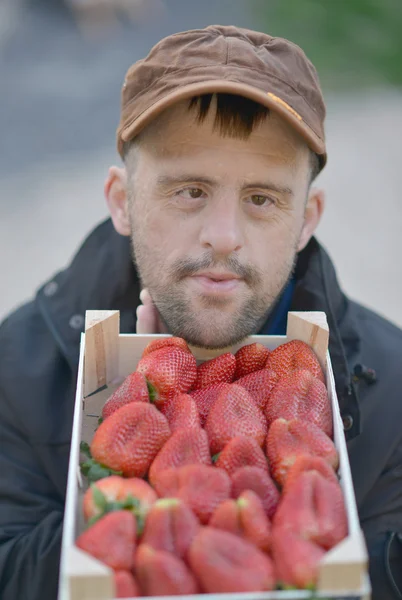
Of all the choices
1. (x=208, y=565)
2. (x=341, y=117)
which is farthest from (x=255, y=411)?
(x=341, y=117)

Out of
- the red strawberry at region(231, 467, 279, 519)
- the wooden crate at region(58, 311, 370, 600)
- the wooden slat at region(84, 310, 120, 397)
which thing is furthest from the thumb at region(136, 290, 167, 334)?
the red strawberry at region(231, 467, 279, 519)

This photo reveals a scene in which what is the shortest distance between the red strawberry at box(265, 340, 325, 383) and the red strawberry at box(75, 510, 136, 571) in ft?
1.69

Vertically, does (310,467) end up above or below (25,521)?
above

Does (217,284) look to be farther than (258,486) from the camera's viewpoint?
Yes

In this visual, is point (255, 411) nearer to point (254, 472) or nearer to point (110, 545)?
point (254, 472)

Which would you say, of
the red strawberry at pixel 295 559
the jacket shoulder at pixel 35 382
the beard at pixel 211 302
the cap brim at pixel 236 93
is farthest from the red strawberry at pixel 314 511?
the jacket shoulder at pixel 35 382

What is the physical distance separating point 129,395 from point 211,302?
14.2 inches

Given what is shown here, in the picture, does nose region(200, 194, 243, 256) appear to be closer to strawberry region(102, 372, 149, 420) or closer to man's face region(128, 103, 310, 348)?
man's face region(128, 103, 310, 348)

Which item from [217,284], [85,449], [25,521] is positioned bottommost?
[25,521]

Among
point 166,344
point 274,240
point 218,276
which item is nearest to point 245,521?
point 166,344

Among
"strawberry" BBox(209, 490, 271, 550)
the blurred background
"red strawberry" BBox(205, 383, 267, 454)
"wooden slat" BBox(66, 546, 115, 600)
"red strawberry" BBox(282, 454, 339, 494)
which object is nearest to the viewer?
"wooden slat" BBox(66, 546, 115, 600)

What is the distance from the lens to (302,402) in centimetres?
135

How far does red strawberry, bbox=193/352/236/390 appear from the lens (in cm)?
149

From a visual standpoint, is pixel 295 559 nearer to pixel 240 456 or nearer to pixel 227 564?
pixel 227 564
